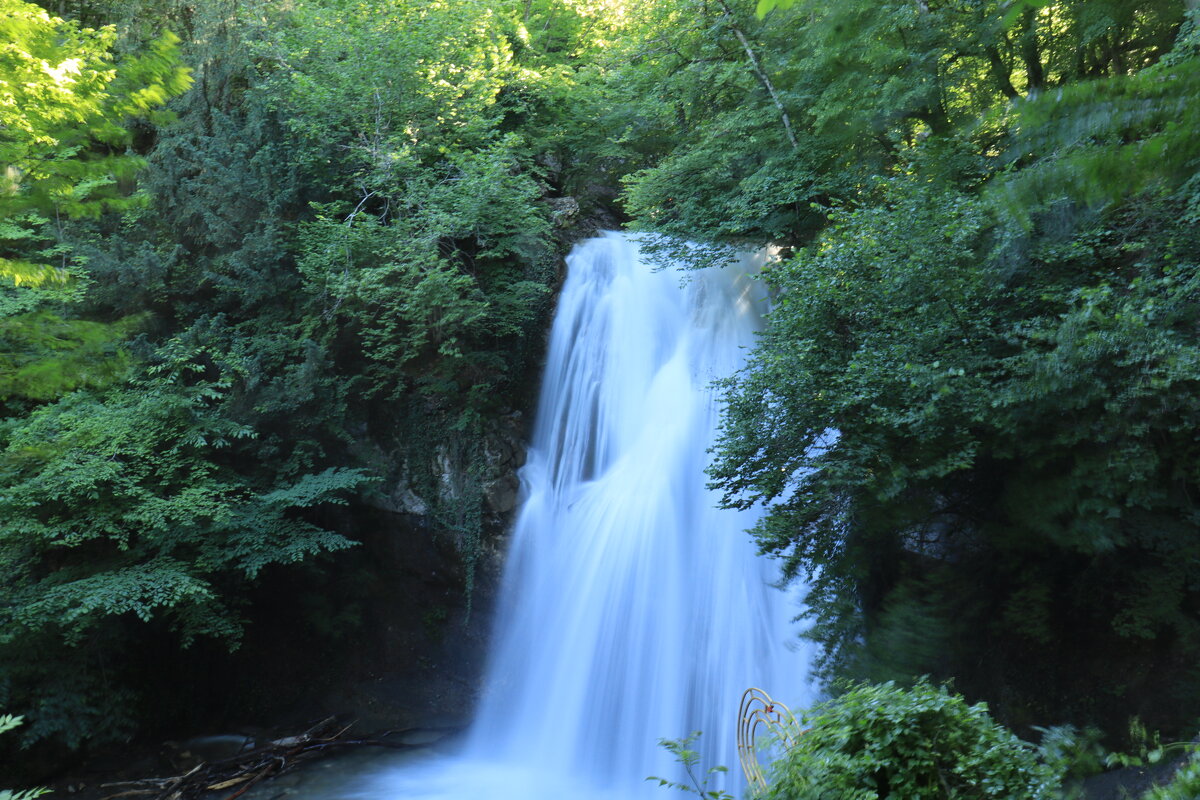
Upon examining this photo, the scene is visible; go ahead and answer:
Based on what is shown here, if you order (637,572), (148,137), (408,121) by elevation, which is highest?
(148,137)

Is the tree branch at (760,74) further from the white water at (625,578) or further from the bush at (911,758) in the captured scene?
the bush at (911,758)

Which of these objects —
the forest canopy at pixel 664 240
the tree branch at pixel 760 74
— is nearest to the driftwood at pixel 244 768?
the forest canopy at pixel 664 240

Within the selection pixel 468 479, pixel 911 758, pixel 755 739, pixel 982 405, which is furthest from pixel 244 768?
pixel 982 405

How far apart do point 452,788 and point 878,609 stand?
5909mm

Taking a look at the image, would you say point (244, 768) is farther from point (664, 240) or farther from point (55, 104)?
point (664, 240)

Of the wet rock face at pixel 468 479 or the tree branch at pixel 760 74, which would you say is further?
the wet rock face at pixel 468 479

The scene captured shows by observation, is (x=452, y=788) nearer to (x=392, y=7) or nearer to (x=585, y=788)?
(x=585, y=788)

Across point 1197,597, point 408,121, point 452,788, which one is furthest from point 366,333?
point 1197,597

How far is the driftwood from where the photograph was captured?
32.2ft

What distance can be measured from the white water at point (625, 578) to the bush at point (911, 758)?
4942 mm

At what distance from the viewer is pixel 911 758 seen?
3.98 m

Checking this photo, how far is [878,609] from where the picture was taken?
8.06 metres

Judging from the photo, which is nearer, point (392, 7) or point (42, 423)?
point (42, 423)

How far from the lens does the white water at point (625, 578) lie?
970cm
